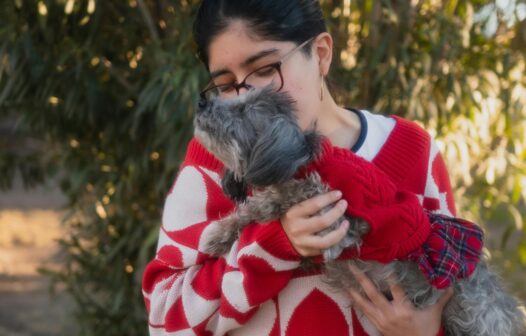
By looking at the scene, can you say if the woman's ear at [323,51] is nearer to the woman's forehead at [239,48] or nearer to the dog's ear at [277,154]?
the woman's forehead at [239,48]

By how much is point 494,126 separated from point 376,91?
65 cm

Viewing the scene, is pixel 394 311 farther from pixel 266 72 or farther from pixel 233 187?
pixel 266 72

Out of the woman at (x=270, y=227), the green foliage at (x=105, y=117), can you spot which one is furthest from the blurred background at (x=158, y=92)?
the woman at (x=270, y=227)

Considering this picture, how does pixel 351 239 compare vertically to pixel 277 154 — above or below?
A: below

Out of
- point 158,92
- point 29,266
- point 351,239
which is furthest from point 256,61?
point 29,266

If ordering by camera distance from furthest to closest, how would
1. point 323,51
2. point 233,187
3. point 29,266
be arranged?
point 29,266
point 323,51
point 233,187

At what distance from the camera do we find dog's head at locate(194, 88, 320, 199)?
1730 millimetres

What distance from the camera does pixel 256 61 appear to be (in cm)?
201

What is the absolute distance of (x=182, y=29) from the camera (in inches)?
135

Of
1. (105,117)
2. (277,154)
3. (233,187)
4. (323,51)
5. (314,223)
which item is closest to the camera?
(277,154)

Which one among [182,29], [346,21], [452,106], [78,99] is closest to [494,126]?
[452,106]

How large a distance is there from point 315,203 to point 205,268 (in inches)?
15.9

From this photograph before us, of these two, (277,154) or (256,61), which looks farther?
(256,61)

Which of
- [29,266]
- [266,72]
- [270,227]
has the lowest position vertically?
[29,266]
